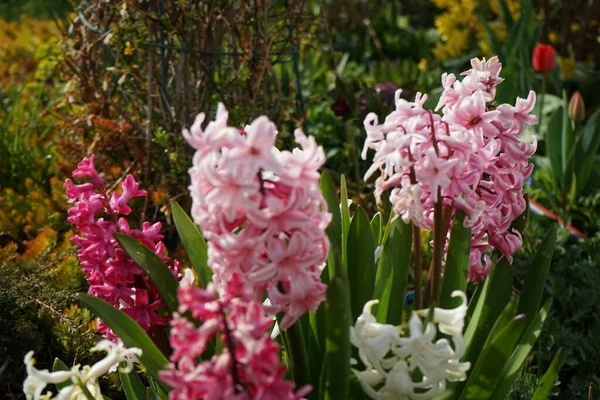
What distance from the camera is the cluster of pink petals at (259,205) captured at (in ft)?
3.27

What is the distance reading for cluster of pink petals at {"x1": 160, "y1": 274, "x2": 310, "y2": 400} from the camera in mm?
926

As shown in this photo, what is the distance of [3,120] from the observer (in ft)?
11.9

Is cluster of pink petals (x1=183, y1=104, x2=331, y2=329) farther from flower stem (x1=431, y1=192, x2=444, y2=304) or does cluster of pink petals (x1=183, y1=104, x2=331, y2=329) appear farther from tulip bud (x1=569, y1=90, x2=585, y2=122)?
tulip bud (x1=569, y1=90, x2=585, y2=122)

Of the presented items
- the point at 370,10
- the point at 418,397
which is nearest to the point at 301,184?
the point at 418,397

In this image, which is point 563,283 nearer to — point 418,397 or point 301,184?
point 418,397

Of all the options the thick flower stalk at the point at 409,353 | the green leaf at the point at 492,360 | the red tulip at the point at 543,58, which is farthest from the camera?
the red tulip at the point at 543,58

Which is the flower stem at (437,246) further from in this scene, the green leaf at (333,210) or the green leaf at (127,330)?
the green leaf at (127,330)

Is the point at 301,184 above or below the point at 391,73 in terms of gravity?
above

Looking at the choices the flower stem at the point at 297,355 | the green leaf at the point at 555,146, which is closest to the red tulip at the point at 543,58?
the green leaf at the point at 555,146

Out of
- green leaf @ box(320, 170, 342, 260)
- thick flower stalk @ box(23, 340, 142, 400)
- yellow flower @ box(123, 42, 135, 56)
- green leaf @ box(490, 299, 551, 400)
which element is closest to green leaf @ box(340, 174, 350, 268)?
green leaf @ box(320, 170, 342, 260)

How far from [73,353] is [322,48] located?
3.75 m

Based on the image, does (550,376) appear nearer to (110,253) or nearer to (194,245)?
(194,245)

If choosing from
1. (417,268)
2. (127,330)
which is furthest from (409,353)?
(127,330)

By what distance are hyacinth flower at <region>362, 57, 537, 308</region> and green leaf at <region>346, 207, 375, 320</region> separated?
0.09m
